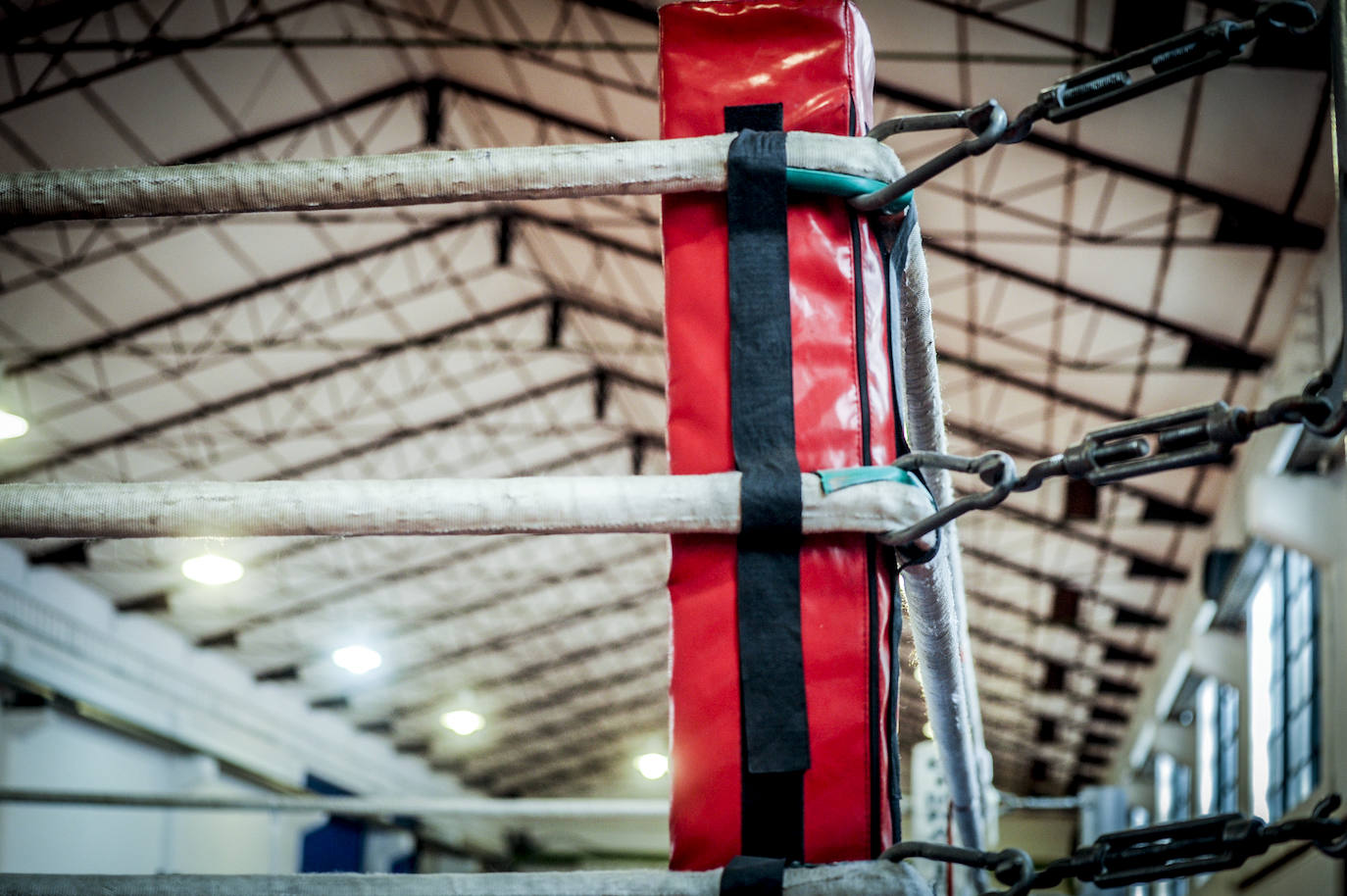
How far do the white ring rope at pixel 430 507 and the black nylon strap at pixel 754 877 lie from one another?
0.35 m

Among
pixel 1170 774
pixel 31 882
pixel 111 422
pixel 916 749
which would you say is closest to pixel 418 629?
pixel 111 422

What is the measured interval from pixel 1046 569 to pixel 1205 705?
7.77 ft

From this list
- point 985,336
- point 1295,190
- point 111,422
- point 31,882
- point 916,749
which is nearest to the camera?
point 31,882

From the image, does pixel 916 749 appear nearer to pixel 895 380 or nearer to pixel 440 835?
pixel 895 380

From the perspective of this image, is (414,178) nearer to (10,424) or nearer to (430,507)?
(430,507)

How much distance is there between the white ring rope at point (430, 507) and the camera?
142cm

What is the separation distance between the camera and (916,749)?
15.5 feet

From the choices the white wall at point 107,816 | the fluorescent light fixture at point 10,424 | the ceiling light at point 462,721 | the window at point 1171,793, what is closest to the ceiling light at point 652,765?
the ceiling light at point 462,721

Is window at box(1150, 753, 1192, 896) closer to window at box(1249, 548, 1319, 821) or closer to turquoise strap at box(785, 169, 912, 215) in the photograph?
window at box(1249, 548, 1319, 821)

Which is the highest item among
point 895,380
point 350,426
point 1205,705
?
point 350,426

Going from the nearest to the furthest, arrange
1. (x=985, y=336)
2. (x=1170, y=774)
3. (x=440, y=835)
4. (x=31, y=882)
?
(x=31, y=882) < (x=985, y=336) < (x=1170, y=774) < (x=440, y=835)

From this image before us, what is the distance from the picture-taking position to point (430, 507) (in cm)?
146

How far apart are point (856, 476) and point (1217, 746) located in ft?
48.4

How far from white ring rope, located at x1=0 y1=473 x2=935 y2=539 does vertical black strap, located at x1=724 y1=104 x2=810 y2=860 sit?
0.04 m
